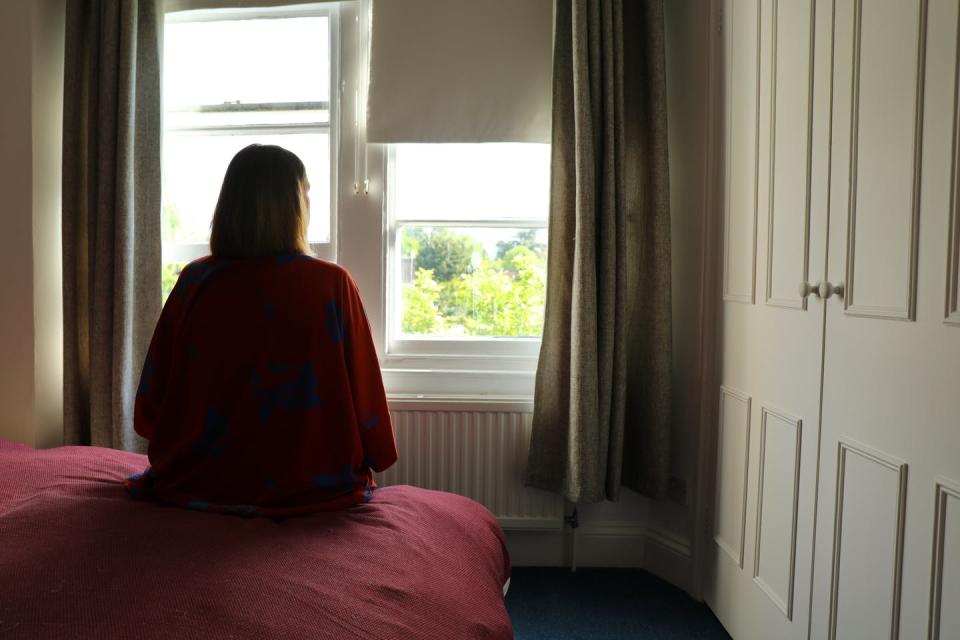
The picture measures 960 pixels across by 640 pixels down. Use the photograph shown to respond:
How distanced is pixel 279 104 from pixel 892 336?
220 centimetres

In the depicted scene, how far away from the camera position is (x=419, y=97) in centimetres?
219

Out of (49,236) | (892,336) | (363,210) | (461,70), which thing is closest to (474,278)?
(363,210)

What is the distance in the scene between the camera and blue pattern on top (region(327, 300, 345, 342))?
1.27m

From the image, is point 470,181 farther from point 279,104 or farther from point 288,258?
point 288,258

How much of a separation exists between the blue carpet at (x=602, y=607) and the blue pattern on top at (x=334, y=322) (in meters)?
1.18

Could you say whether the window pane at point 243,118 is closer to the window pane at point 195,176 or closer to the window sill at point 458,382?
the window pane at point 195,176

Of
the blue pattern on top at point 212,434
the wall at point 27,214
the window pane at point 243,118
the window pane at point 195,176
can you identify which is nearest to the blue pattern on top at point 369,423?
the blue pattern on top at point 212,434

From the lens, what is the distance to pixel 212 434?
4.13 ft

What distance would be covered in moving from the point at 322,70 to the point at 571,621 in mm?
2230

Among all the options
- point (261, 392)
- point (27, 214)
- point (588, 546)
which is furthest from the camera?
point (588, 546)

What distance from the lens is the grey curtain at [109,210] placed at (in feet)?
7.03

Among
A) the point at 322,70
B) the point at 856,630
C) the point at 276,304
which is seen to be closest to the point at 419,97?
the point at 322,70

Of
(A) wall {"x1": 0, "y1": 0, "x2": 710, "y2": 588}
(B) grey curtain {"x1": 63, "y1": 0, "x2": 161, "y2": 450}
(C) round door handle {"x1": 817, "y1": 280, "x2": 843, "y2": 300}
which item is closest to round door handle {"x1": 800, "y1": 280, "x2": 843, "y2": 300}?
(C) round door handle {"x1": 817, "y1": 280, "x2": 843, "y2": 300}

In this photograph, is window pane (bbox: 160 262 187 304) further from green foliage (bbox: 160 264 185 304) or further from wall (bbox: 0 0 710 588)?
wall (bbox: 0 0 710 588)
